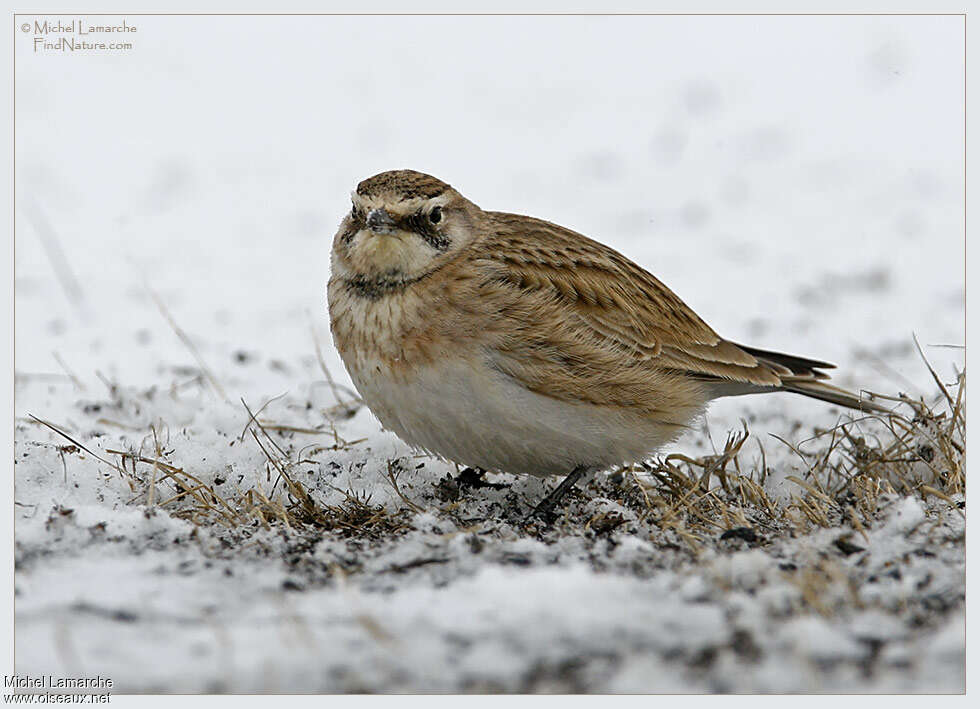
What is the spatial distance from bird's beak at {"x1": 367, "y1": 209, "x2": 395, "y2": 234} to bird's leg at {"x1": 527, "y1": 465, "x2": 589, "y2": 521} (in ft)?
4.35

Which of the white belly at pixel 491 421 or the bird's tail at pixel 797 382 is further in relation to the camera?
the bird's tail at pixel 797 382

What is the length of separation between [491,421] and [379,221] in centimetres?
96

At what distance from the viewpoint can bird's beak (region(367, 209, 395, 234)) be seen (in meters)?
4.82

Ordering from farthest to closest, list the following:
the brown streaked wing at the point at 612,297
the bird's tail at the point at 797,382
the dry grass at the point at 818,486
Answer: the bird's tail at the point at 797,382 → the brown streaked wing at the point at 612,297 → the dry grass at the point at 818,486

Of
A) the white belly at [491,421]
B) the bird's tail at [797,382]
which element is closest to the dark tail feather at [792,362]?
the bird's tail at [797,382]

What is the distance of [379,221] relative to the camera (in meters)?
4.83

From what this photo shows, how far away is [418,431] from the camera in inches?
189

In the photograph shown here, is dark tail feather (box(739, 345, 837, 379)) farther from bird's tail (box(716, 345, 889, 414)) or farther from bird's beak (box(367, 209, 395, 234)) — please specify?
bird's beak (box(367, 209, 395, 234))

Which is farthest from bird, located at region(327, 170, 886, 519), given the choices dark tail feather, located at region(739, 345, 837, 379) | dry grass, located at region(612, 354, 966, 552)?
dark tail feather, located at region(739, 345, 837, 379)

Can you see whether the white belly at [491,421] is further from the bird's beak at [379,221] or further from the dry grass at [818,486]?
the bird's beak at [379,221]

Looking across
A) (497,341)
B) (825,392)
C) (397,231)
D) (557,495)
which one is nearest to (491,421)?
(497,341)

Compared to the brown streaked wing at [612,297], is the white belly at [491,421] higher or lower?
lower

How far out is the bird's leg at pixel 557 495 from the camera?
4.90 metres
